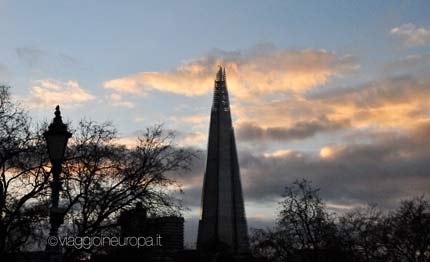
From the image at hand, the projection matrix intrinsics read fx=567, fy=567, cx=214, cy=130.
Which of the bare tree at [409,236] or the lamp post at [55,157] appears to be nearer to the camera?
the lamp post at [55,157]

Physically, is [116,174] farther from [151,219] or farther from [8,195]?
[8,195]

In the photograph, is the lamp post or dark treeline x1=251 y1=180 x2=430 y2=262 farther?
dark treeline x1=251 y1=180 x2=430 y2=262

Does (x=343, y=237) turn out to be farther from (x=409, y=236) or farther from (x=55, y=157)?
(x=55, y=157)

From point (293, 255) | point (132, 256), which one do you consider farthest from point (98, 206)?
point (132, 256)

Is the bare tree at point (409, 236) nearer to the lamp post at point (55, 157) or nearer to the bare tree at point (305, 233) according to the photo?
the bare tree at point (305, 233)

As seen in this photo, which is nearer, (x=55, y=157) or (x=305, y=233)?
(x=55, y=157)

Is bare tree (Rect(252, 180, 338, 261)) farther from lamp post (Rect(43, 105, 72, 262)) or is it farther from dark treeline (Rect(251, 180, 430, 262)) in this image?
lamp post (Rect(43, 105, 72, 262))

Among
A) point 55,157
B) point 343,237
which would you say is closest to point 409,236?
point 343,237

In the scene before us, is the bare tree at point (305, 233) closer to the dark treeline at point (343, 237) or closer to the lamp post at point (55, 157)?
the dark treeline at point (343, 237)

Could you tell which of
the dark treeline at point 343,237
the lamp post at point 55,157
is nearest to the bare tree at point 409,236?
the dark treeline at point 343,237

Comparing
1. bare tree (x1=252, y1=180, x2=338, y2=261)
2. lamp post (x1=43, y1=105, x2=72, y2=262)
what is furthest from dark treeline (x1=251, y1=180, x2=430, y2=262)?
lamp post (x1=43, y1=105, x2=72, y2=262)

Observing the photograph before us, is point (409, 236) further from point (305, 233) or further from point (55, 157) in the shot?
point (55, 157)

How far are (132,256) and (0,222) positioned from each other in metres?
60.7

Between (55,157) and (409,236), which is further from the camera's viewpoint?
(409,236)
